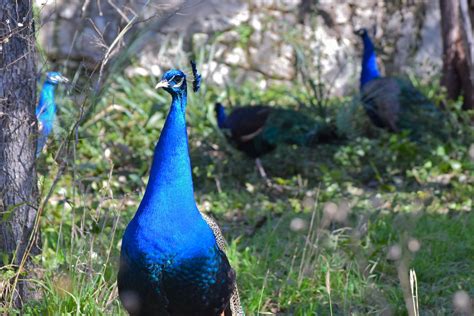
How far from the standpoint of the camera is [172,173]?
274cm

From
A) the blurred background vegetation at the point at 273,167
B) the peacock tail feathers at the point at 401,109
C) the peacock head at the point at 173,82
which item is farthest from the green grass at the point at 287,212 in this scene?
the peacock head at the point at 173,82

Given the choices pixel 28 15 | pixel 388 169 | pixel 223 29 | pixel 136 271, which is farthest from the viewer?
pixel 223 29

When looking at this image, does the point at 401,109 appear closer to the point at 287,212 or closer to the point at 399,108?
the point at 399,108

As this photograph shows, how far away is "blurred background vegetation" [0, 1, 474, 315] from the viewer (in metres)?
3.35

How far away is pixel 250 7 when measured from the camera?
26.2 feet

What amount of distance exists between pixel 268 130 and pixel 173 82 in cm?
316

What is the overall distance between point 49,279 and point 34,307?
0.12 m

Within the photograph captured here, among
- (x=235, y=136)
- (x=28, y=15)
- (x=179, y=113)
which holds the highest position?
(x=28, y=15)

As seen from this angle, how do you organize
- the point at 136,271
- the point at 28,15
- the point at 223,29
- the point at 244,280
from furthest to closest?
1. the point at 223,29
2. the point at 244,280
3. the point at 28,15
4. the point at 136,271

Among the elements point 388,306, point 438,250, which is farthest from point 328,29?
point 388,306

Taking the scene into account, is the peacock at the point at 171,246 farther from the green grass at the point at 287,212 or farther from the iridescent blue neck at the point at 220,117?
the iridescent blue neck at the point at 220,117

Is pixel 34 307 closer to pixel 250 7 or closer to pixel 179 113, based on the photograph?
pixel 179 113

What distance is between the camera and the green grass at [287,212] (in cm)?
346

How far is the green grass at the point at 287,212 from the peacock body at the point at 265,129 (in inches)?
7.6
